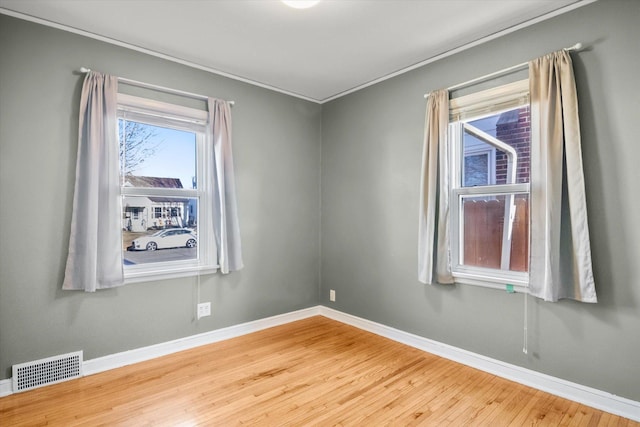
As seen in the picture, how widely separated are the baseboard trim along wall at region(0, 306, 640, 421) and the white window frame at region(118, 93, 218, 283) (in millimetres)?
637

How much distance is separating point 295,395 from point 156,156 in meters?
2.36

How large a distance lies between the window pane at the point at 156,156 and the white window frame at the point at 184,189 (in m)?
0.06

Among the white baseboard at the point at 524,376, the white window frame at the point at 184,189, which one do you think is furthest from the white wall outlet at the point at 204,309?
the white baseboard at the point at 524,376

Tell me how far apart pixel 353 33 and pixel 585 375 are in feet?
9.75

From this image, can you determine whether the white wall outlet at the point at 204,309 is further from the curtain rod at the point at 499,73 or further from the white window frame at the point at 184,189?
the curtain rod at the point at 499,73

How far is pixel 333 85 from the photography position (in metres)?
3.80

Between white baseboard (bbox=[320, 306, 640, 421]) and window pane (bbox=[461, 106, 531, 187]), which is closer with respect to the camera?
white baseboard (bbox=[320, 306, 640, 421])

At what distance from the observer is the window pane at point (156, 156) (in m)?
2.96

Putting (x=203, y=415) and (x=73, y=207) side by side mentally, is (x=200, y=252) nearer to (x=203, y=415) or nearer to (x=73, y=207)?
(x=73, y=207)

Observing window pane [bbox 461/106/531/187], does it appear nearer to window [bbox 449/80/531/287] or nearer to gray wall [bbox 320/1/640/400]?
window [bbox 449/80/531/287]

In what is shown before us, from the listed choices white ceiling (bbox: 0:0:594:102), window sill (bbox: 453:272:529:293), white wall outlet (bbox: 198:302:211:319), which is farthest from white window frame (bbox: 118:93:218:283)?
window sill (bbox: 453:272:529:293)

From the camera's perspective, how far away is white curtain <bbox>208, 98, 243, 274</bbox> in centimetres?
329

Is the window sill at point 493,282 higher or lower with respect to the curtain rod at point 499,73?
lower

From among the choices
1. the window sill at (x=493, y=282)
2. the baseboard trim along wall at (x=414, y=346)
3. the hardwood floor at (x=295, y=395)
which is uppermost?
the window sill at (x=493, y=282)
